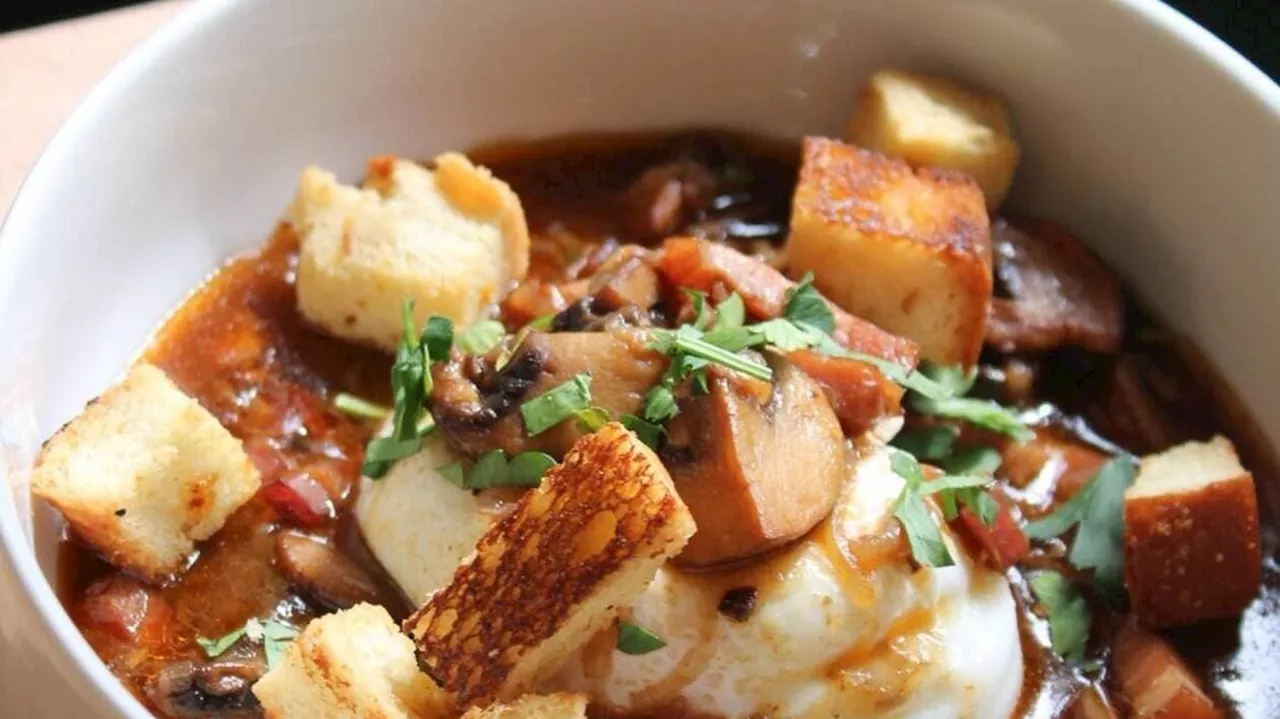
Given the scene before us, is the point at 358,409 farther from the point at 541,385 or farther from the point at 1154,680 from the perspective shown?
the point at 1154,680

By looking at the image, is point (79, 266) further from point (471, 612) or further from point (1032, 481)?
point (1032, 481)

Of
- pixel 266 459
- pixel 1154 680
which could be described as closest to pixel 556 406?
pixel 266 459

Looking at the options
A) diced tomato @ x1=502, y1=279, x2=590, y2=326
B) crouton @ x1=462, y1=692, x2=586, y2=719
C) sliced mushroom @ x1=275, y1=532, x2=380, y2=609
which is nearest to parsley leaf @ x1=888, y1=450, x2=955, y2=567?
crouton @ x1=462, y1=692, x2=586, y2=719

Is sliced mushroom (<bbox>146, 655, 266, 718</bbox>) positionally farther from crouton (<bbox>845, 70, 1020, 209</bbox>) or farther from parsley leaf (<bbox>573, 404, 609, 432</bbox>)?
crouton (<bbox>845, 70, 1020, 209</bbox>)

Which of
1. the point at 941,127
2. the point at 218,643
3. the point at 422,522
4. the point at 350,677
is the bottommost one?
the point at 218,643

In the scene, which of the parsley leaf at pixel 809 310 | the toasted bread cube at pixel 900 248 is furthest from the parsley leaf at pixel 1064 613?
the parsley leaf at pixel 809 310

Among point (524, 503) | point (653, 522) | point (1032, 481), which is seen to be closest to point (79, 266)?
point (524, 503)
